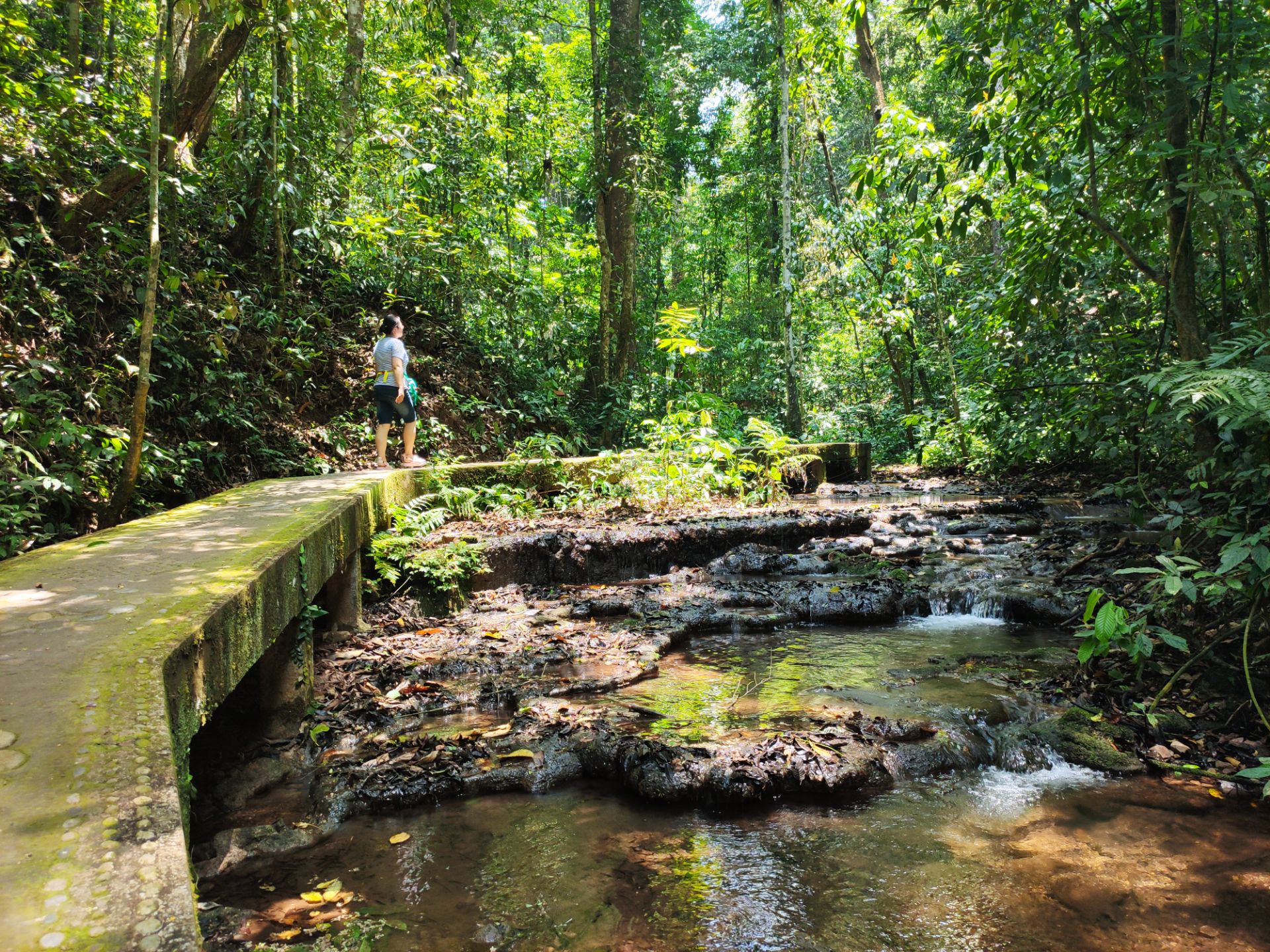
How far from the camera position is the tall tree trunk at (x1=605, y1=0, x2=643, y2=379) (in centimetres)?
1375

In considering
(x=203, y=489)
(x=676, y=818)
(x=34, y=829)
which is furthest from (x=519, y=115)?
(x=34, y=829)

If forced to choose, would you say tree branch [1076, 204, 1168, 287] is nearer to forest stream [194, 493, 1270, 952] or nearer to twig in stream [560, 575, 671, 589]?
forest stream [194, 493, 1270, 952]

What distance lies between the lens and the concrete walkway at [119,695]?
4.01 feet

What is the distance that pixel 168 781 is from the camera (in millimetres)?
1604

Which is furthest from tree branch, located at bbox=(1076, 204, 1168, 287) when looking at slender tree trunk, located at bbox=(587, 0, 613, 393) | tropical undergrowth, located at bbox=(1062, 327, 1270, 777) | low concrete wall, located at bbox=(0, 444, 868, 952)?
slender tree trunk, located at bbox=(587, 0, 613, 393)

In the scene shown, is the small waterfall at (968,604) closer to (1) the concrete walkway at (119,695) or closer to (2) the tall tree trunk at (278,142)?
(1) the concrete walkway at (119,695)

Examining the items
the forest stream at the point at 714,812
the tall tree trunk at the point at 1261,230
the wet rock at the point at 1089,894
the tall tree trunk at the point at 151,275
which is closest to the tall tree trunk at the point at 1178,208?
the tall tree trunk at the point at 1261,230

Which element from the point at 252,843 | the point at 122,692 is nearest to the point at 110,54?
the point at 252,843

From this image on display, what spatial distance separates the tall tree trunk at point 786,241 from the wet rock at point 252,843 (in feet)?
43.3

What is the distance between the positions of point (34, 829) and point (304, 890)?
62.4 inches

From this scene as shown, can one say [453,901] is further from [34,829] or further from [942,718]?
[942,718]

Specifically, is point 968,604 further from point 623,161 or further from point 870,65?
point 870,65

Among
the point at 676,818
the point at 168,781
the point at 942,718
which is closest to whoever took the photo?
the point at 168,781

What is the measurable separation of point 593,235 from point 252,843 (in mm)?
17390
